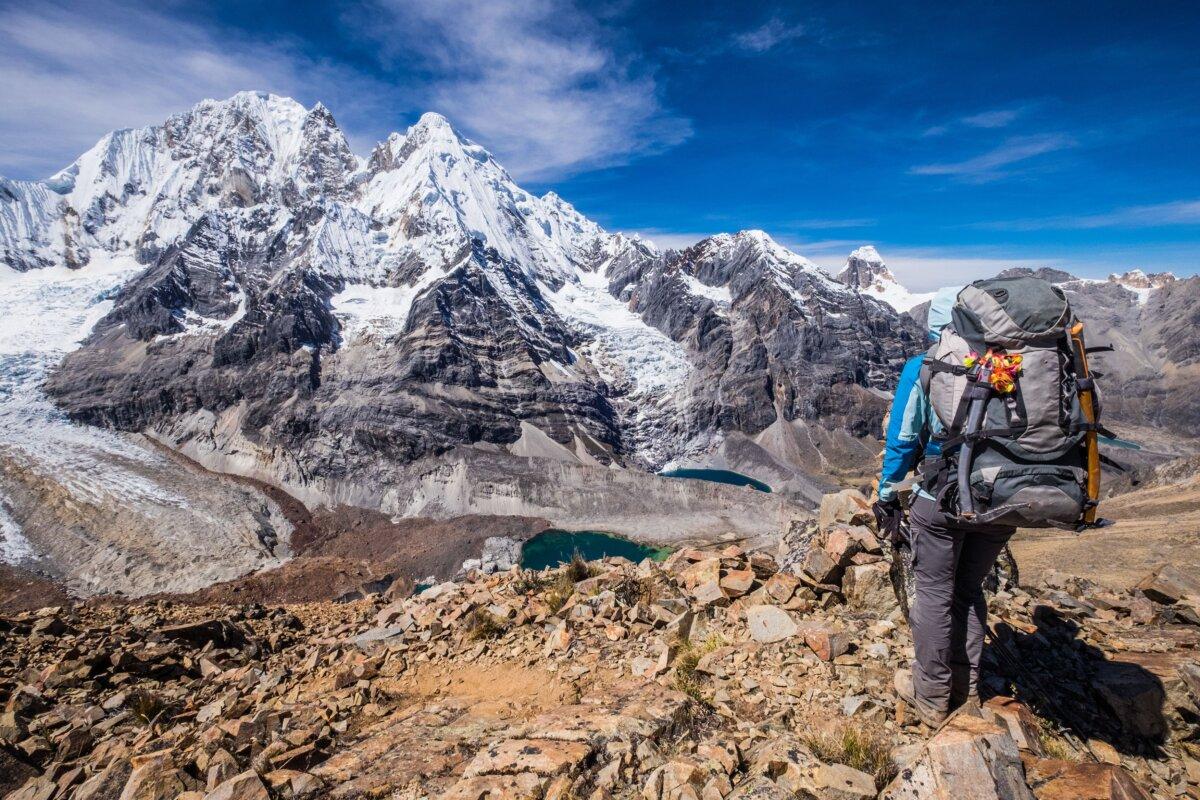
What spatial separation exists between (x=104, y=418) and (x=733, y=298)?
16539cm

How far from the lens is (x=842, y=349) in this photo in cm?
16675

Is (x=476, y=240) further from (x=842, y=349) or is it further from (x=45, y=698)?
(x=45, y=698)

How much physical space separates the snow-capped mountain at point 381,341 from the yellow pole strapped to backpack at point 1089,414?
315 feet

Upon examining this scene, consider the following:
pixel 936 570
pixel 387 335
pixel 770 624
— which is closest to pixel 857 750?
pixel 936 570

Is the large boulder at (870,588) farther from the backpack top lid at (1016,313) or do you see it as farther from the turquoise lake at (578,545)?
the turquoise lake at (578,545)

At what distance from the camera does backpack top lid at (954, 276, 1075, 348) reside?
407 centimetres

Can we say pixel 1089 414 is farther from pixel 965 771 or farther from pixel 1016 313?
pixel 965 771

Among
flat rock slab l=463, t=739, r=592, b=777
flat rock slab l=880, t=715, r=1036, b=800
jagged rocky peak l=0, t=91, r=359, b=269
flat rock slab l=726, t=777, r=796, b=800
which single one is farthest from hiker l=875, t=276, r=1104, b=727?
jagged rocky peak l=0, t=91, r=359, b=269

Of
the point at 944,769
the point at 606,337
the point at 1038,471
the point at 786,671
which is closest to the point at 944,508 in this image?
the point at 1038,471

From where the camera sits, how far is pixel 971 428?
168 inches

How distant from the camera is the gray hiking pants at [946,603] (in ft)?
15.8

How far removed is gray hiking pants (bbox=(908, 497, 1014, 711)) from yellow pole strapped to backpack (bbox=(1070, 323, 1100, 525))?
0.72 meters

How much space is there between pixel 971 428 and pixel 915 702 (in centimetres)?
269

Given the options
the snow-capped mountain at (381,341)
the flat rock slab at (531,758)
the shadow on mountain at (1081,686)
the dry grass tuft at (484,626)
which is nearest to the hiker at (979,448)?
the shadow on mountain at (1081,686)
